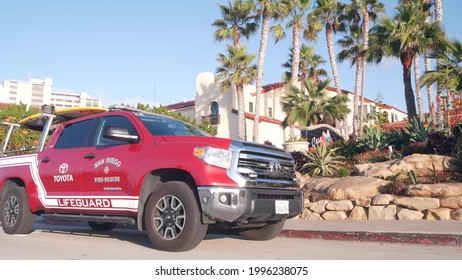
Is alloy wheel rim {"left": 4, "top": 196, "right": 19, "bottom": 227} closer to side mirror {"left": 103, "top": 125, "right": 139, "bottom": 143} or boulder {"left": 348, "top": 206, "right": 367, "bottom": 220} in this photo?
side mirror {"left": 103, "top": 125, "right": 139, "bottom": 143}

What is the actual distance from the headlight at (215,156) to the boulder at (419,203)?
484cm

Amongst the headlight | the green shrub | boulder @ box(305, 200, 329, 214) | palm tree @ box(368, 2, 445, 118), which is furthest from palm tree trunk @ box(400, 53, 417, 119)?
the headlight

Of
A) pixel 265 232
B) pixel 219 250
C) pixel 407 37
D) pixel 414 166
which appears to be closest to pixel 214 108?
pixel 407 37

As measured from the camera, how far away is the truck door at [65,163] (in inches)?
272

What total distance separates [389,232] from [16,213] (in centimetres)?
619

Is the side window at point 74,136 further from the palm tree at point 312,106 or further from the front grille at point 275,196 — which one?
the palm tree at point 312,106

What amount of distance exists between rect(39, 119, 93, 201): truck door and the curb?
12.3 ft

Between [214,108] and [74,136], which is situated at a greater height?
[214,108]

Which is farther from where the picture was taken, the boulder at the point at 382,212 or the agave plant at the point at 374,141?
the agave plant at the point at 374,141

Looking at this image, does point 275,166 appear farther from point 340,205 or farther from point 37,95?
point 37,95

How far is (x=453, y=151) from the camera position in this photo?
10539mm

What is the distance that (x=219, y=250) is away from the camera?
6.14 metres

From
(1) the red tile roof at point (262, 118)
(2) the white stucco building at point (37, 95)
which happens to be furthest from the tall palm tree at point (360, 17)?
(2) the white stucco building at point (37, 95)

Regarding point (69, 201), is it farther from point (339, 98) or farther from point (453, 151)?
point (339, 98)
